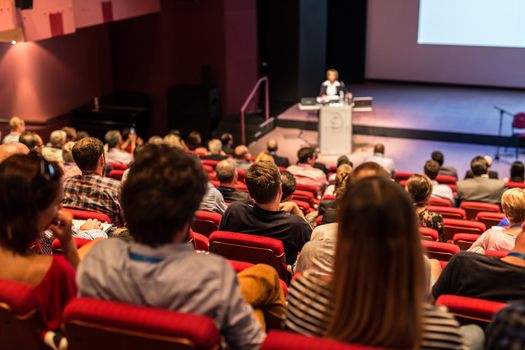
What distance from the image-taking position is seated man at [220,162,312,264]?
12.1ft

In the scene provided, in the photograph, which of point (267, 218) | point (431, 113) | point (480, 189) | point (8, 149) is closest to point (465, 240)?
point (267, 218)

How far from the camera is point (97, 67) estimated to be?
11.3m

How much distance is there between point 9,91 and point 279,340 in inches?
355

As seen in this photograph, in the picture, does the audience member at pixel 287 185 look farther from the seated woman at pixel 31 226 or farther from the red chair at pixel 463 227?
the seated woman at pixel 31 226

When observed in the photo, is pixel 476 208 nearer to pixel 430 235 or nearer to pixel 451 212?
pixel 451 212

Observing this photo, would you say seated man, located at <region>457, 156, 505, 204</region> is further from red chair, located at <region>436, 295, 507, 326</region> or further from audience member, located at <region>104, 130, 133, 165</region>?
red chair, located at <region>436, 295, 507, 326</region>

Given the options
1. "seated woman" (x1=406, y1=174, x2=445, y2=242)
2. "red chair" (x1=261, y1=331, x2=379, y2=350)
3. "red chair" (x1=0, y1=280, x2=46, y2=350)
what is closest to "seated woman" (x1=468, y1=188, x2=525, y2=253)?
"seated woman" (x1=406, y1=174, x2=445, y2=242)

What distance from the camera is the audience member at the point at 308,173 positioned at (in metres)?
7.21

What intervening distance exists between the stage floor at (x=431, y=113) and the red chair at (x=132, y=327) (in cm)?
971

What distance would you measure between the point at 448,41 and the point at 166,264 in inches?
490

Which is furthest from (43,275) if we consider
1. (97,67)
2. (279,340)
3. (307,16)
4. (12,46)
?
(307,16)

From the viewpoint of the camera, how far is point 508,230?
3.82 m

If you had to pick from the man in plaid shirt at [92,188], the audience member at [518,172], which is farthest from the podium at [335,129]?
the man in plaid shirt at [92,188]

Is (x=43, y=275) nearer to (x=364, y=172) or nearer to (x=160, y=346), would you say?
(x=160, y=346)
